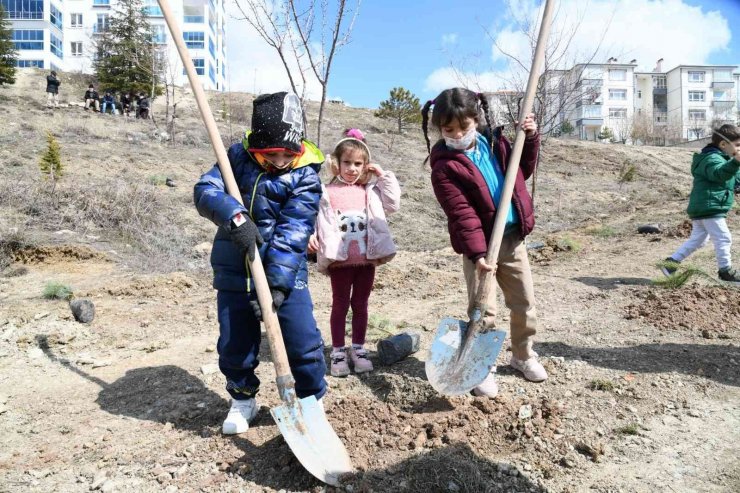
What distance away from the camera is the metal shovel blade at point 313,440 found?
6.53 ft

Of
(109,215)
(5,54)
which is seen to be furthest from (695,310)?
(5,54)

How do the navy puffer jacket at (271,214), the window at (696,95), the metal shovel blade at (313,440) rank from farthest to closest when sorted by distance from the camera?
1. the window at (696,95)
2. the navy puffer jacket at (271,214)
3. the metal shovel blade at (313,440)

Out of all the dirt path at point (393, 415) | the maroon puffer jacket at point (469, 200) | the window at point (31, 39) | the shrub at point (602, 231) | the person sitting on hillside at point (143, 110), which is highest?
the window at point (31, 39)

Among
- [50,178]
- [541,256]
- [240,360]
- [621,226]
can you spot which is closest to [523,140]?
[240,360]

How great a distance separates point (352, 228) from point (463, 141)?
875 mm

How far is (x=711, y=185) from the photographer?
4824mm

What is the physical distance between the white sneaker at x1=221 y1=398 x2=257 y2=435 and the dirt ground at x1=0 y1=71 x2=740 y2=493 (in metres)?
0.06

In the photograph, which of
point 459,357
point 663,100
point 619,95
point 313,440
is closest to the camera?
point 313,440

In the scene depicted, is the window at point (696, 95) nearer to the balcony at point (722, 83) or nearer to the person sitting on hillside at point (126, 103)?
the balcony at point (722, 83)

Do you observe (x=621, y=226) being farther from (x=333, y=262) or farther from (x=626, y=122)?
(x=626, y=122)

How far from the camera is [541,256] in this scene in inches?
273

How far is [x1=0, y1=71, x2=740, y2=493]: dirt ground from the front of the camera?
2090mm

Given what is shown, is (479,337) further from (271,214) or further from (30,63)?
(30,63)

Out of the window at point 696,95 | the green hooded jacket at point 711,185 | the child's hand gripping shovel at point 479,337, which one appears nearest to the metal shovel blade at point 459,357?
the child's hand gripping shovel at point 479,337
